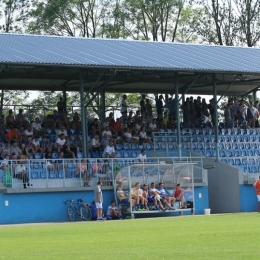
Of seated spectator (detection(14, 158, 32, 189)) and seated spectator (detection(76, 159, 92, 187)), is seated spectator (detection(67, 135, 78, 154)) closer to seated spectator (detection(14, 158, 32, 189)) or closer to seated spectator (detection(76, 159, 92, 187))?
seated spectator (detection(76, 159, 92, 187))

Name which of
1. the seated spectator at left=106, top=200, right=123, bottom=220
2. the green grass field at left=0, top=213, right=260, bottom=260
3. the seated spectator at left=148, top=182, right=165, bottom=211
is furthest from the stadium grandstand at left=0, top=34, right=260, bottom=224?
the green grass field at left=0, top=213, right=260, bottom=260

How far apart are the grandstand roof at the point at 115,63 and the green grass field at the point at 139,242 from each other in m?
11.0

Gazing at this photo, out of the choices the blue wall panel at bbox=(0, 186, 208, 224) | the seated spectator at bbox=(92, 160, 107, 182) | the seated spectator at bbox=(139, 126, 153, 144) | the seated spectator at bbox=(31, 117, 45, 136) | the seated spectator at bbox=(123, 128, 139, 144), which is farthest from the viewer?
the seated spectator at bbox=(139, 126, 153, 144)

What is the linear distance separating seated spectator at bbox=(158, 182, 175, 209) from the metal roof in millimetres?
5003

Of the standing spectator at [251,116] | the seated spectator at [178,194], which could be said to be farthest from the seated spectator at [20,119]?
the standing spectator at [251,116]

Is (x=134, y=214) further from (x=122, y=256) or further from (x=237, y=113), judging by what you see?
(x=122, y=256)

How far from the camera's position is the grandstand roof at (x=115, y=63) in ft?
120

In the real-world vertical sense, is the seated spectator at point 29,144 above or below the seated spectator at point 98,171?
above

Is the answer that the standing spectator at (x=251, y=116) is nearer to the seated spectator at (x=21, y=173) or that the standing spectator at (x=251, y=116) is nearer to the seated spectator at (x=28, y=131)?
the seated spectator at (x=28, y=131)

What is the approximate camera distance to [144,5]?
60.8 m

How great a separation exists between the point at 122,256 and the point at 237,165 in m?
25.3

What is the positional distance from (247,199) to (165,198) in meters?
4.77

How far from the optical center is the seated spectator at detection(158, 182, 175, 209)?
35969 millimetres

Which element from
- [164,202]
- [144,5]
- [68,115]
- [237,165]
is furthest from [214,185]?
[144,5]
